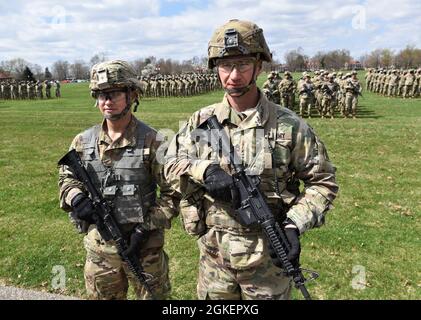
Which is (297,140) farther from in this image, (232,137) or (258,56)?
(258,56)

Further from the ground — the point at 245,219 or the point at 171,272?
the point at 245,219

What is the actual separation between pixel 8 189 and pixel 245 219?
754 centimetres

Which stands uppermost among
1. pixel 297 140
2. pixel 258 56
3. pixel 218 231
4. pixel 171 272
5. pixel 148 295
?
pixel 258 56

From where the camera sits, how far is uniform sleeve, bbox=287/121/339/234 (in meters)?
2.46

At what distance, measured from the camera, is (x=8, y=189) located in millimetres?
8422

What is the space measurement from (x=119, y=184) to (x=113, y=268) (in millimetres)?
707

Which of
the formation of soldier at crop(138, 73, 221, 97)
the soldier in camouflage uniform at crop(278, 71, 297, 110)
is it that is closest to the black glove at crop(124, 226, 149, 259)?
the soldier in camouflage uniform at crop(278, 71, 297, 110)

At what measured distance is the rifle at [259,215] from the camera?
7.79 ft

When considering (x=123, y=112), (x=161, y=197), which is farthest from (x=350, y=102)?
(x=123, y=112)

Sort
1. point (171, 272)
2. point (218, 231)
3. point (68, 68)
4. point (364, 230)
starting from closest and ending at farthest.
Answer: point (218, 231)
point (171, 272)
point (364, 230)
point (68, 68)

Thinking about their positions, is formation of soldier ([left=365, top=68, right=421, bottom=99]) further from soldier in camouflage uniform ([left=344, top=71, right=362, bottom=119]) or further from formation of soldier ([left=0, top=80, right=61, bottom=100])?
formation of soldier ([left=0, top=80, right=61, bottom=100])

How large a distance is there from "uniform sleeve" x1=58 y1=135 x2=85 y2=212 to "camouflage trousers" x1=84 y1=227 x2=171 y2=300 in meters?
0.32

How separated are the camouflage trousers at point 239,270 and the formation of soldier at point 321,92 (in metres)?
16.4
